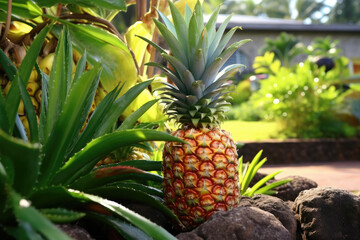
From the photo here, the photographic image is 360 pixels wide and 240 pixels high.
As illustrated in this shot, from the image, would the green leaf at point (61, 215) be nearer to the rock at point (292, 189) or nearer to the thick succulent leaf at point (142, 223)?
the thick succulent leaf at point (142, 223)

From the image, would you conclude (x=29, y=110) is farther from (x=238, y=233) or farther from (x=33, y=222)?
(x=238, y=233)

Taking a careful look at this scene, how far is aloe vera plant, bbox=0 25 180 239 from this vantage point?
1.20 metres

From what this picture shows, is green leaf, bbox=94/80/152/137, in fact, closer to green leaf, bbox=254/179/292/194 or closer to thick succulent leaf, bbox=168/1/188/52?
thick succulent leaf, bbox=168/1/188/52

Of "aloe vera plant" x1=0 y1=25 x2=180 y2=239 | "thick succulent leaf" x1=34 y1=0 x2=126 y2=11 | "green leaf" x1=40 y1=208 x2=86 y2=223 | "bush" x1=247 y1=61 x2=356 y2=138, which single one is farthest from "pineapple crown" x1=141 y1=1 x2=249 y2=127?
"bush" x1=247 y1=61 x2=356 y2=138

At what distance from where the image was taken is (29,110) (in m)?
1.81

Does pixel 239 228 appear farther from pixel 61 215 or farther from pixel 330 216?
pixel 61 215

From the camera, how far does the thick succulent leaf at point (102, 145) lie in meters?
1.55

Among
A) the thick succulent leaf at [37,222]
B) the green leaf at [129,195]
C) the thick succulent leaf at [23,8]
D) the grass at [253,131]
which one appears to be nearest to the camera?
the thick succulent leaf at [37,222]

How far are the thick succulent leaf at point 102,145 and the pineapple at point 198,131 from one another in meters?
0.40

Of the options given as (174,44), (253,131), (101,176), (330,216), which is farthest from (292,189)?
(253,131)

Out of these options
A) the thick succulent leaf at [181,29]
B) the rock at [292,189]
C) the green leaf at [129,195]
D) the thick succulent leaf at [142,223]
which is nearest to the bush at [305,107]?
the rock at [292,189]

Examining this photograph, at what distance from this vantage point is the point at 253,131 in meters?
8.14

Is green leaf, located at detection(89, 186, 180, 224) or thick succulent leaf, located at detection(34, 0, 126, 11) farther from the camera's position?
thick succulent leaf, located at detection(34, 0, 126, 11)

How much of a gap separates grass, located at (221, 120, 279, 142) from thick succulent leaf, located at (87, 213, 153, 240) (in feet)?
18.8
